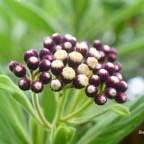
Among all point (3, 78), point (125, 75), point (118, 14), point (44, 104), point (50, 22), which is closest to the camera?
point (3, 78)

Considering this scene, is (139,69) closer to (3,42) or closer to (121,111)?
(3,42)

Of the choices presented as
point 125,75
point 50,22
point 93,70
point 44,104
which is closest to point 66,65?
point 93,70

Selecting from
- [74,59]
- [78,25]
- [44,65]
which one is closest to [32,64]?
[44,65]

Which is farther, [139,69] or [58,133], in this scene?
[139,69]

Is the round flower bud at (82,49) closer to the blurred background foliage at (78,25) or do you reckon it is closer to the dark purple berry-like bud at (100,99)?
the dark purple berry-like bud at (100,99)

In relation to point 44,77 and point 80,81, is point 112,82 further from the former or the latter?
point 44,77

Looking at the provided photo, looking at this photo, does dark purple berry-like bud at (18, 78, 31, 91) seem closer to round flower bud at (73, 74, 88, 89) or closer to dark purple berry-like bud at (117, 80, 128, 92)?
round flower bud at (73, 74, 88, 89)
